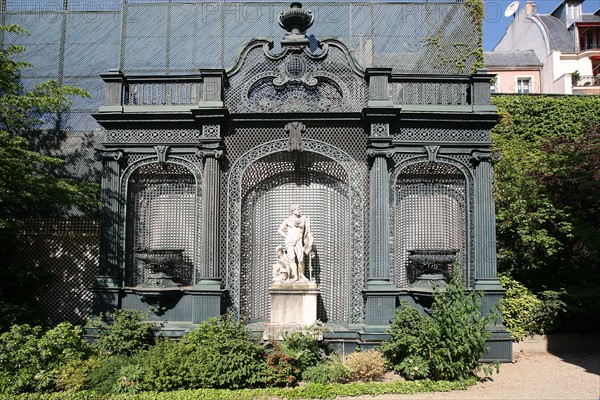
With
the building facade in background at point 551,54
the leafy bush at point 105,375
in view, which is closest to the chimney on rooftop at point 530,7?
the building facade in background at point 551,54

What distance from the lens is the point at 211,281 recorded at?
32.0 ft

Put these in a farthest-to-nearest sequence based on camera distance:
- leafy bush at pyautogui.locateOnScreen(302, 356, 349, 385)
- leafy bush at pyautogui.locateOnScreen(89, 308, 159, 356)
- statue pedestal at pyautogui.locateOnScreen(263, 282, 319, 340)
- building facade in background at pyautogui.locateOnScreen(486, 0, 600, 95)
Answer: building facade in background at pyautogui.locateOnScreen(486, 0, 600, 95)
statue pedestal at pyautogui.locateOnScreen(263, 282, 319, 340)
leafy bush at pyautogui.locateOnScreen(89, 308, 159, 356)
leafy bush at pyautogui.locateOnScreen(302, 356, 349, 385)

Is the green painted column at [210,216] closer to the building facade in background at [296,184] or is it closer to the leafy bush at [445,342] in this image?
the building facade in background at [296,184]

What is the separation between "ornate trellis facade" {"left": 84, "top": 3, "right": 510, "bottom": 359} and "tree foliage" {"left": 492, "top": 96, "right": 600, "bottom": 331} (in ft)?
7.30

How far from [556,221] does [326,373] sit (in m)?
7.40

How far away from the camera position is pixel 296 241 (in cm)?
997

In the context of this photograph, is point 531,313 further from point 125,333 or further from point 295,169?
point 125,333

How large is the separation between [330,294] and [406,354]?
261 centimetres

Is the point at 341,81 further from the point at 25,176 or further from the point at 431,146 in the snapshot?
the point at 25,176

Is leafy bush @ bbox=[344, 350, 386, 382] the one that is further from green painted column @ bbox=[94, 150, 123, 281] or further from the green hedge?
green painted column @ bbox=[94, 150, 123, 281]

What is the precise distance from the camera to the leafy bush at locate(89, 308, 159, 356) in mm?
8703

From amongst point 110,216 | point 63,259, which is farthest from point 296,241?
point 63,259

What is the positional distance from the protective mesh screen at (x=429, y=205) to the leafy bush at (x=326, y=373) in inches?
132

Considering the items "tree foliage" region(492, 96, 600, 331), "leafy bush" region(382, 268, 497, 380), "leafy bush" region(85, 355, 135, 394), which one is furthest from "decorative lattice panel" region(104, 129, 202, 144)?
"tree foliage" region(492, 96, 600, 331)
